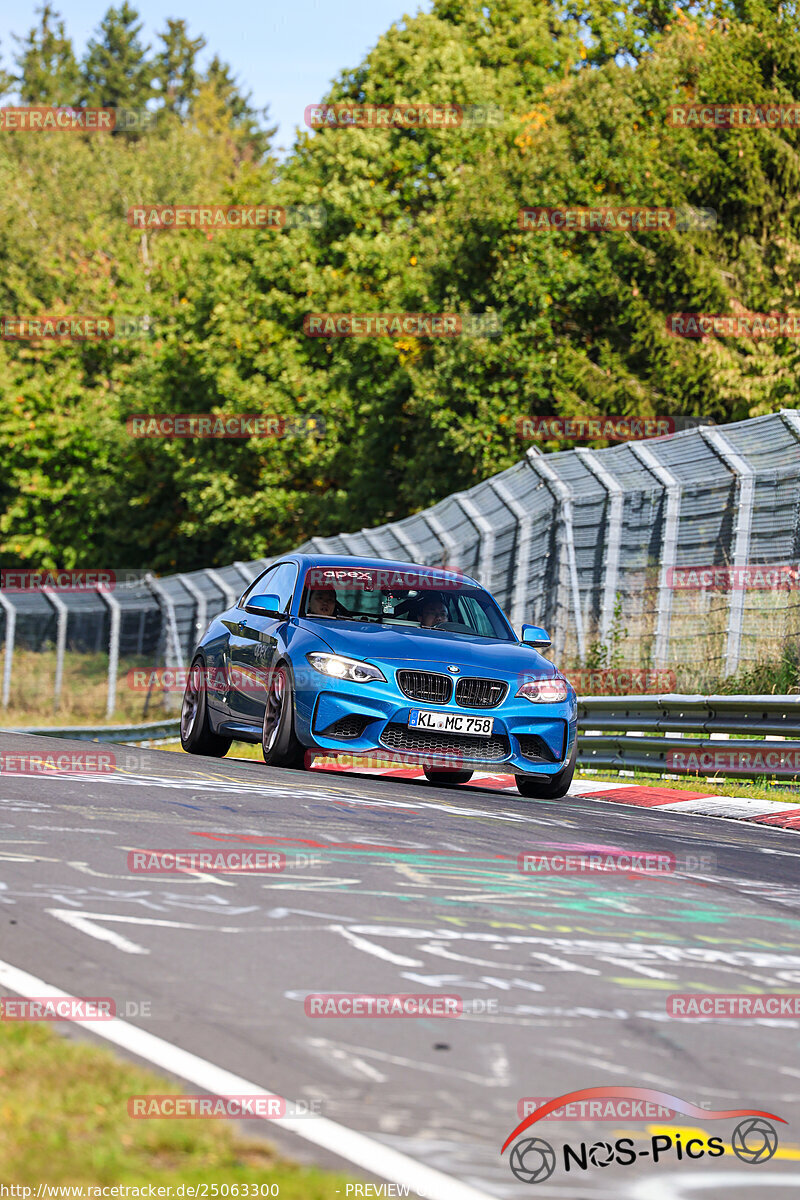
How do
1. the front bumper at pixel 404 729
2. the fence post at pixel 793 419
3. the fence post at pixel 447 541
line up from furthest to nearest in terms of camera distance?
the fence post at pixel 447 541, the fence post at pixel 793 419, the front bumper at pixel 404 729

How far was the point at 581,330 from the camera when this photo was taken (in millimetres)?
37031

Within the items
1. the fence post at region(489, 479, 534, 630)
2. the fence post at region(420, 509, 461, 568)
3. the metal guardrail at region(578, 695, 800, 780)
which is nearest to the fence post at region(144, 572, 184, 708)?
the fence post at region(420, 509, 461, 568)

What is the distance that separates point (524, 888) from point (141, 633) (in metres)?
31.8

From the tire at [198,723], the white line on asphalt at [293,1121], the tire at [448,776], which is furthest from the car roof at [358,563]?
the white line on asphalt at [293,1121]

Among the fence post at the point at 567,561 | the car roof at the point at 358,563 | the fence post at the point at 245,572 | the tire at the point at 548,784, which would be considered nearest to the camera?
the tire at the point at 548,784

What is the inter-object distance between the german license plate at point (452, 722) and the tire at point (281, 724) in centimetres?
91

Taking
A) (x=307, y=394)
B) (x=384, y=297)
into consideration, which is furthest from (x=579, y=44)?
(x=307, y=394)

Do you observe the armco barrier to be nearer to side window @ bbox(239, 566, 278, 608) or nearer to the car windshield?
the car windshield

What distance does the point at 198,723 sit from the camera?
46.9 ft

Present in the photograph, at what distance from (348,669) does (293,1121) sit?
746 centimetres

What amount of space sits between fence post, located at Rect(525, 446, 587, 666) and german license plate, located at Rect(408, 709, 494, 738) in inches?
294

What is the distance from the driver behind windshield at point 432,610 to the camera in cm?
1270

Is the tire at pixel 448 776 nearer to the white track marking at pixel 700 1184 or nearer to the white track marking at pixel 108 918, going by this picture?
the white track marking at pixel 108 918

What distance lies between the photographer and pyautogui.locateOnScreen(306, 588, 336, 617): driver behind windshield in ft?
40.7
